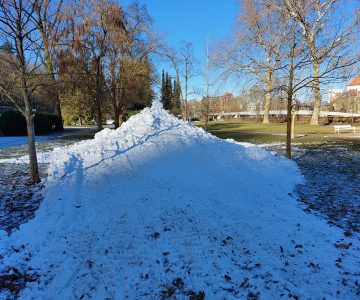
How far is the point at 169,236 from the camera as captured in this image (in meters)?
4.64

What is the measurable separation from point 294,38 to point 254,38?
78.3 ft

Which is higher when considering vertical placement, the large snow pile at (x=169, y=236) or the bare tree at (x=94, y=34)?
the bare tree at (x=94, y=34)

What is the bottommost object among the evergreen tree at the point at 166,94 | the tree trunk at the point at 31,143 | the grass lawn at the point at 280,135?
the grass lawn at the point at 280,135

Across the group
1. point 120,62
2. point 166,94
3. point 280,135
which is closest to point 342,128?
point 280,135

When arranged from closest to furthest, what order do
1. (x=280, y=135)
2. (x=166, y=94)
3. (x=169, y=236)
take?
(x=169, y=236)
(x=280, y=135)
(x=166, y=94)

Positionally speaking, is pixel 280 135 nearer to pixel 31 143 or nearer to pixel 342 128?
pixel 342 128

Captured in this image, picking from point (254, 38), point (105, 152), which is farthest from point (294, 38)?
point (254, 38)

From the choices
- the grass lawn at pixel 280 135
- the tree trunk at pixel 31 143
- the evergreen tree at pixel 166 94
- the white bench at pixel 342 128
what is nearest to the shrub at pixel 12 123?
the grass lawn at pixel 280 135

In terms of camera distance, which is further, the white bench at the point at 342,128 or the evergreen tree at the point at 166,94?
the evergreen tree at the point at 166,94

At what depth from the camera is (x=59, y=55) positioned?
16250 mm

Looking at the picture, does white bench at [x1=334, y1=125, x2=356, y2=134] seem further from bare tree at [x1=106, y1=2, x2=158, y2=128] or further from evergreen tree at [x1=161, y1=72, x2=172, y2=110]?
evergreen tree at [x1=161, y1=72, x2=172, y2=110]

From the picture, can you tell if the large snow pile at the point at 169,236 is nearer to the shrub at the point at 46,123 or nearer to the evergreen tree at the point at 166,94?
the shrub at the point at 46,123

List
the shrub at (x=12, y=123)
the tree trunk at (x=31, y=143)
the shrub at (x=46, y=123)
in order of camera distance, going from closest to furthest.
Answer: the tree trunk at (x=31, y=143)
the shrub at (x=12, y=123)
the shrub at (x=46, y=123)

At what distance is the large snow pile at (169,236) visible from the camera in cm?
354
